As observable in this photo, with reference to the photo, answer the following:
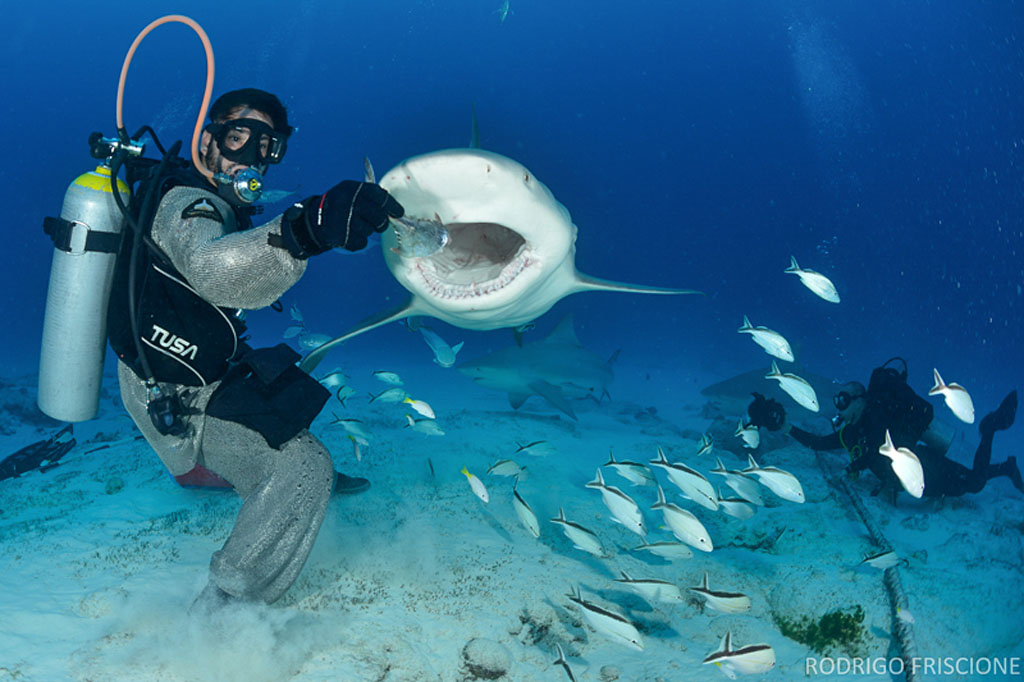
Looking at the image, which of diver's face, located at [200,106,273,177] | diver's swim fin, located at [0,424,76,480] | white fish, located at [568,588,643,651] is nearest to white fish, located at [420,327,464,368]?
diver's face, located at [200,106,273,177]

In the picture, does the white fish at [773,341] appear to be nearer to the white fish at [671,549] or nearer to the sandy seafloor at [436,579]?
the sandy seafloor at [436,579]

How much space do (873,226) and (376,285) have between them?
316ft

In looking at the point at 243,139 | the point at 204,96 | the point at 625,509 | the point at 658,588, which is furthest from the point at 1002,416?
the point at 204,96

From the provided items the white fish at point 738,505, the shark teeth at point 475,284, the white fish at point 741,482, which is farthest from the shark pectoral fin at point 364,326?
the white fish at point 738,505

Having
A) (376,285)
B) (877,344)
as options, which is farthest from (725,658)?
(376,285)

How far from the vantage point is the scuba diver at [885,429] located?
21.2 feet

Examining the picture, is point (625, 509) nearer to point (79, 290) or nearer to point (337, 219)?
point (337, 219)

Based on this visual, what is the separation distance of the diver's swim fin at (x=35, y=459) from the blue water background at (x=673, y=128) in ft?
150

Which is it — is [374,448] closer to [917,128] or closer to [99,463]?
[99,463]

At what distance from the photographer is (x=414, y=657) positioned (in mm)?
2781

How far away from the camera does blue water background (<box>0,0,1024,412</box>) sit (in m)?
65.9

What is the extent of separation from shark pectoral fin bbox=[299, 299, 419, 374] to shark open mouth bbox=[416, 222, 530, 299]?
83cm

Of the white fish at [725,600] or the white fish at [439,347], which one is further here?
the white fish at [439,347]

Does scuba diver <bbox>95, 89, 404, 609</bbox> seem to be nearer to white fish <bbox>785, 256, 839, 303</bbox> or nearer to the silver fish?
the silver fish
